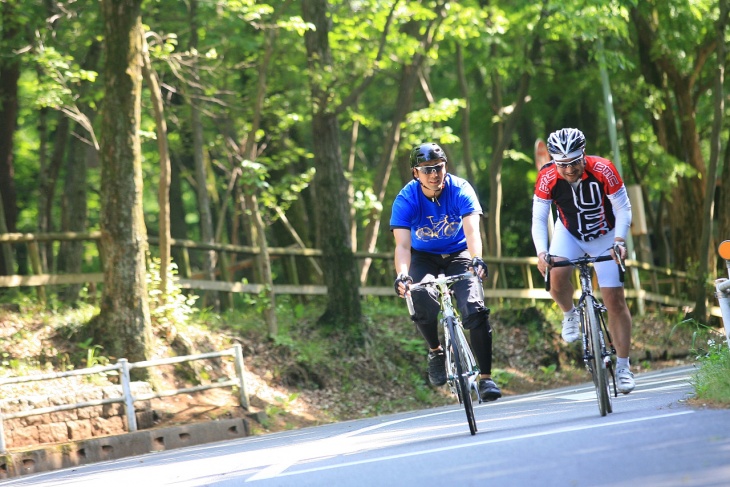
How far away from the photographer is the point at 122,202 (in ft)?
53.1

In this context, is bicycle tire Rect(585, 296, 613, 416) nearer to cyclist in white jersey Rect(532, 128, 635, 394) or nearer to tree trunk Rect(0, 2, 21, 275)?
cyclist in white jersey Rect(532, 128, 635, 394)

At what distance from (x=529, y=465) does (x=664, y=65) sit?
77.1ft

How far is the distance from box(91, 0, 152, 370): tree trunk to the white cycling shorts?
25.1 feet

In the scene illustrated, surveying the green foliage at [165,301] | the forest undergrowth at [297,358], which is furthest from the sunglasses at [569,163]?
the green foliage at [165,301]

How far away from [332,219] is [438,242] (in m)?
9.62

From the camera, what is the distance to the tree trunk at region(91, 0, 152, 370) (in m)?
16.1

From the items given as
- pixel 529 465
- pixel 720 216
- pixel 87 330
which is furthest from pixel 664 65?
pixel 529 465

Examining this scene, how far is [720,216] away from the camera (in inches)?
1132

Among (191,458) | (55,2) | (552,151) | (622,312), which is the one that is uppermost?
(55,2)

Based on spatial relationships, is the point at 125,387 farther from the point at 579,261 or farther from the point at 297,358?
the point at 579,261

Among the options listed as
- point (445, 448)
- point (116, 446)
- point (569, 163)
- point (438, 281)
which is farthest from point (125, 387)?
point (445, 448)

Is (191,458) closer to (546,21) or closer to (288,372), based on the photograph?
(288,372)

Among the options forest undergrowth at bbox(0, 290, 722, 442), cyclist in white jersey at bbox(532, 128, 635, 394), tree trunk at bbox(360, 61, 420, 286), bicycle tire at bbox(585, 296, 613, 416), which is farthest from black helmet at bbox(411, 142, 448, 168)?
tree trunk at bbox(360, 61, 420, 286)

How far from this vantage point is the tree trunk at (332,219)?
1947cm
